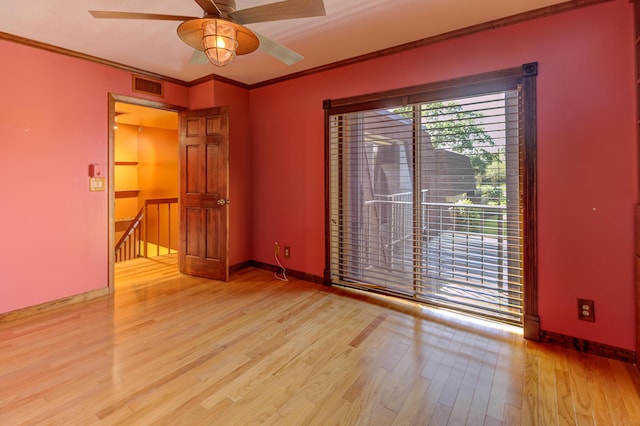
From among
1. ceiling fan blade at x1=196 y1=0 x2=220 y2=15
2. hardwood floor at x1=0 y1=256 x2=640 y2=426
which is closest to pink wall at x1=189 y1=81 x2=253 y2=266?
hardwood floor at x1=0 y1=256 x2=640 y2=426

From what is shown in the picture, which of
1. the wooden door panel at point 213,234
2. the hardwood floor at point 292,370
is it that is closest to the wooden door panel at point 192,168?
the wooden door panel at point 213,234

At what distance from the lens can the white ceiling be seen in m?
2.37

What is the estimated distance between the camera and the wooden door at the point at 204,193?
12.5 ft

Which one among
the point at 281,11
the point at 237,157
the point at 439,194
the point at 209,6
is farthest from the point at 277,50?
the point at 237,157

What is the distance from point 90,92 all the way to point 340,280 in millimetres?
3365

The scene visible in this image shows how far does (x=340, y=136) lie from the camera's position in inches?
142

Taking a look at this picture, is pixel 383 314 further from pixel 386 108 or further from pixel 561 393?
pixel 386 108

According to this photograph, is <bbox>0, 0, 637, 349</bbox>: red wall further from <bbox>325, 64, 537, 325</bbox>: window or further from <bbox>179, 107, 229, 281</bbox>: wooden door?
<bbox>179, 107, 229, 281</bbox>: wooden door

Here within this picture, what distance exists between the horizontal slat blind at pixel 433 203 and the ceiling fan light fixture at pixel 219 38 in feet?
5.95

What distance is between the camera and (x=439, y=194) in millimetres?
2949

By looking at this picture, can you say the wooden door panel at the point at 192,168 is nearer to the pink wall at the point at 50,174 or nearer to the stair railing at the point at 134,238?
the pink wall at the point at 50,174

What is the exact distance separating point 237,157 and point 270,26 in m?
1.90

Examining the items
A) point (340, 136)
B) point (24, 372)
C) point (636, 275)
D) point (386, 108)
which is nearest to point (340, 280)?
point (340, 136)

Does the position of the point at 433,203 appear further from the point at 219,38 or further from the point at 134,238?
the point at 134,238
